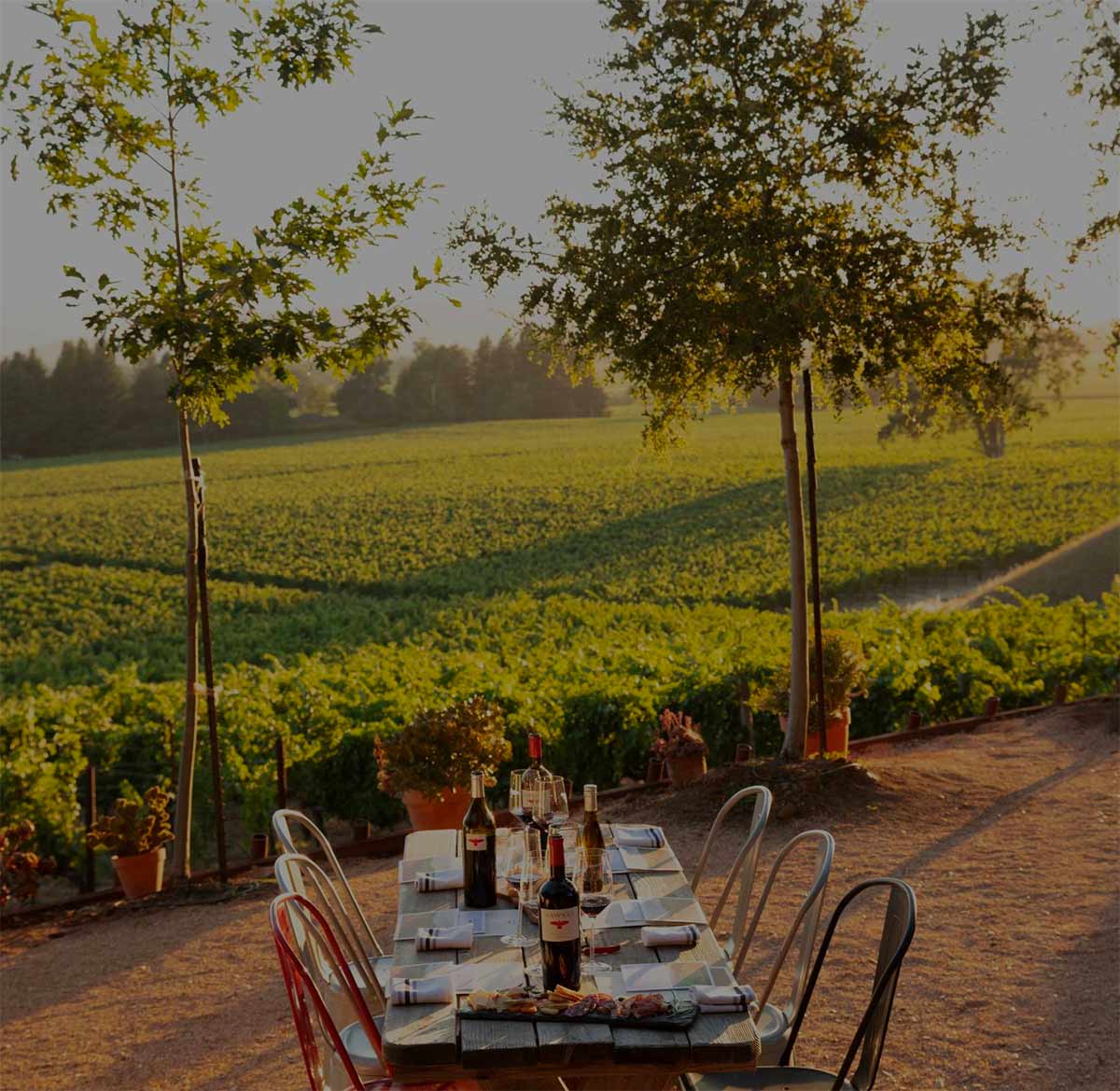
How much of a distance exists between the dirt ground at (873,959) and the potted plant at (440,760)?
20.3 inches

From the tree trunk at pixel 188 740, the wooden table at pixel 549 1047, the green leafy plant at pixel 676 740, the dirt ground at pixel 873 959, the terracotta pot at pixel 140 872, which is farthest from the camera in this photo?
the green leafy plant at pixel 676 740

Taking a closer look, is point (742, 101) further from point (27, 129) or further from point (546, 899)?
point (546, 899)

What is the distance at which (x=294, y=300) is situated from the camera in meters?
7.36

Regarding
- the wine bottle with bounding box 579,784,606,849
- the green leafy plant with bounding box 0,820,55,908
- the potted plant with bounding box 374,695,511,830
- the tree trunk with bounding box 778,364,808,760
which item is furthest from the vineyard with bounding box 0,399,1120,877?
the wine bottle with bounding box 579,784,606,849

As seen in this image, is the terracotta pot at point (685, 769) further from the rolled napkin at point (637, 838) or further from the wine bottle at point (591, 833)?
the wine bottle at point (591, 833)

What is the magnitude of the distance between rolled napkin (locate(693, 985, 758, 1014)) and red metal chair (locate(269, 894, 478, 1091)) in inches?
31.3

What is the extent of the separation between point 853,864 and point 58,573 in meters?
33.5

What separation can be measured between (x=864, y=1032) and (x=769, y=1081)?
40 centimetres

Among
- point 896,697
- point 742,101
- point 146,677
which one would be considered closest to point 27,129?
point 742,101

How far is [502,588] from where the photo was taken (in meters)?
31.7

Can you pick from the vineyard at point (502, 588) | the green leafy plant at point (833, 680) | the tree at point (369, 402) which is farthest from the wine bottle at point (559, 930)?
the tree at point (369, 402)

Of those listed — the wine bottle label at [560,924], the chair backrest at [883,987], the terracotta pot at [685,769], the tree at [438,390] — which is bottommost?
the terracotta pot at [685,769]

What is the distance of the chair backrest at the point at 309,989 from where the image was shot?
3283 mm

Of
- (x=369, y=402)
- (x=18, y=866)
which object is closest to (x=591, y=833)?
(x=18, y=866)
